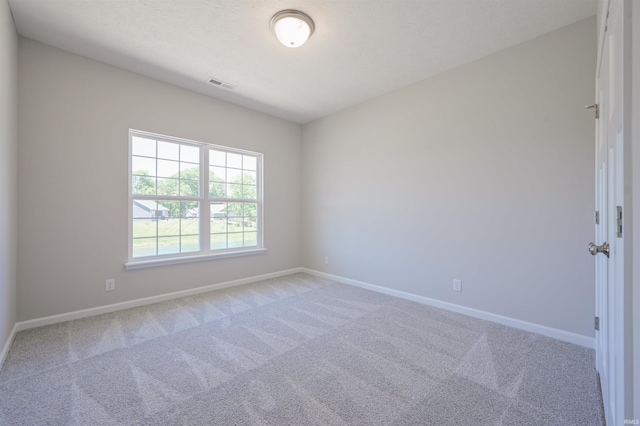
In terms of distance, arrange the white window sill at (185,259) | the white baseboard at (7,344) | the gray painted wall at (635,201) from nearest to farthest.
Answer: the gray painted wall at (635,201), the white baseboard at (7,344), the white window sill at (185,259)

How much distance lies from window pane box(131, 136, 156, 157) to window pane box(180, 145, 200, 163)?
1.12ft

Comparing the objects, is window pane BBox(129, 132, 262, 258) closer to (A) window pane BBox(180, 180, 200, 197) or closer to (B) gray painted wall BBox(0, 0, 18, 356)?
(A) window pane BBox(180, 180, 200, 197)

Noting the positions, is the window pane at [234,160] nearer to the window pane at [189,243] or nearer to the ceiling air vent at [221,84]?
the ceiling air vent at [221,84]

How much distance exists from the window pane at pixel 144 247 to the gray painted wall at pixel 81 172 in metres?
0.14

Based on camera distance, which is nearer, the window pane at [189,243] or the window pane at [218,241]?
the window pane at [189,243]

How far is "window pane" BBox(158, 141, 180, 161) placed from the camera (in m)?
3.52

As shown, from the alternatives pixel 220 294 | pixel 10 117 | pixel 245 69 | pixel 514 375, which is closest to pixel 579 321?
pixel 514 375

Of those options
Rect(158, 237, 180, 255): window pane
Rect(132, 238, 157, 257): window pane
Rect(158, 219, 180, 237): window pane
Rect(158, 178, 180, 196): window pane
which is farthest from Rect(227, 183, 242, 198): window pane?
Rect(132, 238, 157, 257): window pane

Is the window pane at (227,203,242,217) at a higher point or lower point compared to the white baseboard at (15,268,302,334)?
higher

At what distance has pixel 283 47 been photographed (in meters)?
2.71

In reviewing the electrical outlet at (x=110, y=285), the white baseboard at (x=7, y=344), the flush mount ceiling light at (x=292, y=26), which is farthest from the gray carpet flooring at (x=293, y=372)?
the flush mount ceiling light at (x=292, y=26)

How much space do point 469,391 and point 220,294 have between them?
10.1 feet

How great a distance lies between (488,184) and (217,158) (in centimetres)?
359

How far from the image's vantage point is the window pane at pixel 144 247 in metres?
3.28
